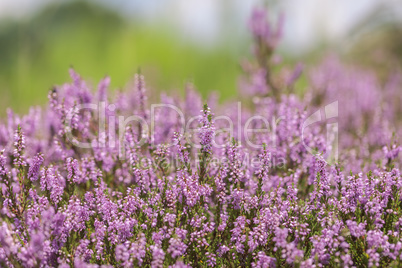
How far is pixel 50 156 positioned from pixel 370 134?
4.56 metres

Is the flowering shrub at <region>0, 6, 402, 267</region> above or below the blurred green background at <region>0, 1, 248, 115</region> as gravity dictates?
below

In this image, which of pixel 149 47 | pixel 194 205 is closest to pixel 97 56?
pixel 149 47

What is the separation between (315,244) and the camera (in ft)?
9.81

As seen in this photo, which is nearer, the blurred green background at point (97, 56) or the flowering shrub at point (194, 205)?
the flowering shrub at point (194, 205)

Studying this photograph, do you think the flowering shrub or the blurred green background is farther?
the blurred green background

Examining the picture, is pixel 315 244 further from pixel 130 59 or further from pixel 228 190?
pixel 130 59

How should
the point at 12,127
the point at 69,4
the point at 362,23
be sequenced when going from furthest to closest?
1. the point at 69,4
2. the point at 362,23
3. the point at 12,127

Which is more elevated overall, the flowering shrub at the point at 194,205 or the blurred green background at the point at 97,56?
the blurred green background at the point at 97,56

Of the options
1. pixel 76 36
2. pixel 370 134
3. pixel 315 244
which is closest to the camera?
pixel 315 244

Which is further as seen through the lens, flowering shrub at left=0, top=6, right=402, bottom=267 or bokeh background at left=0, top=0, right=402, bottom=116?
bokeh background at left=0, top=0, right=402, bottom=116

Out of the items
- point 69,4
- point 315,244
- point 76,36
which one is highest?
point 69,4

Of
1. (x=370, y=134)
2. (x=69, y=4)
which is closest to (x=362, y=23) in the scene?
(x=370, y=134)

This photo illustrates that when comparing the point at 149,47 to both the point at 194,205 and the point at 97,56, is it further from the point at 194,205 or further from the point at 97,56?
the point at 194,205

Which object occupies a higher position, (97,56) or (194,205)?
(97,56)
